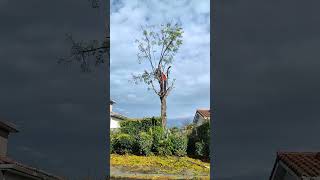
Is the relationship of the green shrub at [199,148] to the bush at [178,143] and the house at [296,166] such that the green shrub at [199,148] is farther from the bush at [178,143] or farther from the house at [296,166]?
the house at [296,166]

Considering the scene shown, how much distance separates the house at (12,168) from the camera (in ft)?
64.3

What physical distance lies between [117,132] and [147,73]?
48.3 feet

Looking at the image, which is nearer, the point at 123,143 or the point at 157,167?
the point at 157,167

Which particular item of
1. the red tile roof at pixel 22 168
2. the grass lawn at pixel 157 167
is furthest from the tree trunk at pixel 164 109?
the red tile roof at pixel 22 168

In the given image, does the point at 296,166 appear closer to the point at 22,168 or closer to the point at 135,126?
the point at 22,168

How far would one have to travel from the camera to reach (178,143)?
4366 cm

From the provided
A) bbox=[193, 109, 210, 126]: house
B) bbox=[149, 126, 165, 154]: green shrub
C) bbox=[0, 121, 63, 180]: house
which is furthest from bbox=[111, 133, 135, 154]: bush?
bbox=[0, 121, 63, 180]: house

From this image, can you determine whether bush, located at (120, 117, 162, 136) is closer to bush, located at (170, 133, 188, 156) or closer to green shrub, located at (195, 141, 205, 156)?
bush, located at (170, 133, 188, 156)

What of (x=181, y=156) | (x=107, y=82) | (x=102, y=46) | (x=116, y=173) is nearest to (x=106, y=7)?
(x=102, y=46)

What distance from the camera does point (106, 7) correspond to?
68.3 feet

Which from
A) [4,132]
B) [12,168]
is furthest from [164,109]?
[12,168]

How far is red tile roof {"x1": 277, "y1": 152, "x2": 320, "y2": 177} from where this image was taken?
19.9m

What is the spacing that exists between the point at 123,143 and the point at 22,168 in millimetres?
24402

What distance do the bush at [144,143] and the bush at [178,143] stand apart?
5.97 ft
